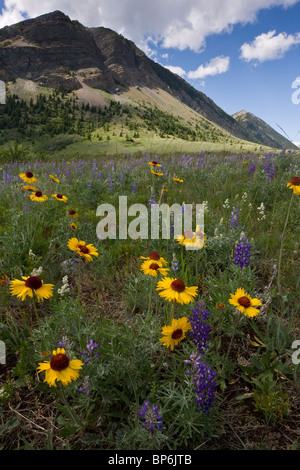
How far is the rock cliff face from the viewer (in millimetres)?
121125

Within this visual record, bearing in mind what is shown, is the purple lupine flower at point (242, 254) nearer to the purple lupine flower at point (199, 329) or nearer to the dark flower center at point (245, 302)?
the dark flower center at point (245, 302)

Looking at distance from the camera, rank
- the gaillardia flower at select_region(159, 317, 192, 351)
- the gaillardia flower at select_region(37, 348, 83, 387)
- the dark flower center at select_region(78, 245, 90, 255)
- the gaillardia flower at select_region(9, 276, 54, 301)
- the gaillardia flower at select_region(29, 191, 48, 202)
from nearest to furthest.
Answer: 1. the gaillardia flower at select_region(37, 348, 83, 387)
2. the gaillardia flower at select_region(159, 317, 192, 351)
3. the gaillardia flower at select_region(9, 276, 54, 301)
4. the dark flower center at select_region(78, 245, 90, 255)
5. the gaillardia flower at select_region(29, 191, 48, 202)

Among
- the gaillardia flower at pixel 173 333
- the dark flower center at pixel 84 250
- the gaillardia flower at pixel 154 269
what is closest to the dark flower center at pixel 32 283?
the dark flower center at pixel 84 250

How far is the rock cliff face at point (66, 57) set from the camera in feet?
397

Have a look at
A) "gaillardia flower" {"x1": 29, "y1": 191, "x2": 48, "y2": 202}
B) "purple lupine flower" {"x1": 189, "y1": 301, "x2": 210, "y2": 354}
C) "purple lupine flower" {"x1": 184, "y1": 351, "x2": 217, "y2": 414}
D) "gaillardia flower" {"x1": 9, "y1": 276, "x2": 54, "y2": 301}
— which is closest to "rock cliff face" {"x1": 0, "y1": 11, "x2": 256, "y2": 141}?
"gaillardia flower" {"x1": 29, "y1": 191, "x2": 48, "y2": 202}

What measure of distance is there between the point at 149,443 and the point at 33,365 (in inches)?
39.7

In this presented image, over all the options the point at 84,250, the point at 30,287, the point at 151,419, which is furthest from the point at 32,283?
the point at 151,419

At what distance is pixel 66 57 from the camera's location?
463 ft

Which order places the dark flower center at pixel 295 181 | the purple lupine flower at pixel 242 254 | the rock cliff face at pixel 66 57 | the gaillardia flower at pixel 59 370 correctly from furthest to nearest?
the rock cliff face at pixel 66 57 < the dark flower center at pixel 295 181 < the purple lupine flower at pixel 242 254 < the gaillardia flower at pixel 59 370

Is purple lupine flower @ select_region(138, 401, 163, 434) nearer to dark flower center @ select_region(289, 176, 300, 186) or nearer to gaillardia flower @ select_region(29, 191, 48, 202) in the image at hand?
dark flower center @ select_region(289, 176, 300, 186)

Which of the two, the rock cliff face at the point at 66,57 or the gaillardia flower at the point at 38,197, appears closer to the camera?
the gaillardia flower at the point at 38,197

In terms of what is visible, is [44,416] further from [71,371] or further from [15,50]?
[15,50]

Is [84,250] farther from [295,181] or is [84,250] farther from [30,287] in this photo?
[295,181]

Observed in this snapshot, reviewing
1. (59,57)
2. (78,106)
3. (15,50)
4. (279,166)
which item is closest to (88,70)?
(59,57)
